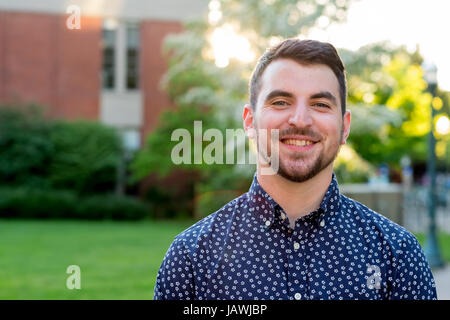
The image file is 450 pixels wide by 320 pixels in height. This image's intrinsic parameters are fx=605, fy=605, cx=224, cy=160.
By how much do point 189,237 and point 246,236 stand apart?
21cm

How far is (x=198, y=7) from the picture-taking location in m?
25.8

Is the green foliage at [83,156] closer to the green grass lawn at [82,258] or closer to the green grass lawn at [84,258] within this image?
the green grass lawn at [84,258]

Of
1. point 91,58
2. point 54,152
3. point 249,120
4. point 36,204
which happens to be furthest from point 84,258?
point 91,58

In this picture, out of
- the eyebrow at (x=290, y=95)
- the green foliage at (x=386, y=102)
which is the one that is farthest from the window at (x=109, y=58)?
the eyebrow at (x=290, y=95)

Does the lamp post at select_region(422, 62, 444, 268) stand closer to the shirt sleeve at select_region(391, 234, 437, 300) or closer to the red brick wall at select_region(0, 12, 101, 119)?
the shirt sleeve at select_region(391, 234, 437, 300)

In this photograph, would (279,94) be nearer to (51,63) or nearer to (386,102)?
(51,63)

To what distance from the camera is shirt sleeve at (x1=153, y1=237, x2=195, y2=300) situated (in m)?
2.20

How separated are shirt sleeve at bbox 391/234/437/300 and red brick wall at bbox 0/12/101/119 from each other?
25216 millimetres

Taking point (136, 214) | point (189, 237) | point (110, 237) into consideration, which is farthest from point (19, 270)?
point (136, 214)

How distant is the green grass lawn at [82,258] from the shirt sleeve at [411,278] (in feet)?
20.1

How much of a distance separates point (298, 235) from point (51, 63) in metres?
25.7

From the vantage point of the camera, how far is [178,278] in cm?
220

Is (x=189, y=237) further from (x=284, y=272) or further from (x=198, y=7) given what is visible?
(x=198, y=7)

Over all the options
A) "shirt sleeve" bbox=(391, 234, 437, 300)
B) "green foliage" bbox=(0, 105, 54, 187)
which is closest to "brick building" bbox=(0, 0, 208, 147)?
"green foliage" bbox=(0, 105, 54, 187)
